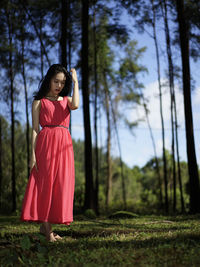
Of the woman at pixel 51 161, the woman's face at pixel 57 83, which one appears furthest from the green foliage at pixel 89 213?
the woman's face at pixel 57 83

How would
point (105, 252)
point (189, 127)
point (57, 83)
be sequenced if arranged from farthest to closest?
point (189, 127)
point (57, 83)
point (105, 252)

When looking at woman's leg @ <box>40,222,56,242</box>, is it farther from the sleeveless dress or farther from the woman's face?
the woman's face

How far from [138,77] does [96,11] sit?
386 cm

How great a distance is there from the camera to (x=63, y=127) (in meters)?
3.21

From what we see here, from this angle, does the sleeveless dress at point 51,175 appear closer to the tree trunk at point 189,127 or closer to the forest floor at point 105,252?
the forest floor at point 105,252

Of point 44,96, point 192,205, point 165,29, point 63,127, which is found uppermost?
point 165,29

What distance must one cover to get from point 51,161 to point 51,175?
14 centimetres

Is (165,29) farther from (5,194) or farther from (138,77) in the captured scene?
(5,194)

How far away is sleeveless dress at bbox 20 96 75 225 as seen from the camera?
9.91 ft

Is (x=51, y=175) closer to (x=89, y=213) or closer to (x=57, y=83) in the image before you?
(x=57, y=83)

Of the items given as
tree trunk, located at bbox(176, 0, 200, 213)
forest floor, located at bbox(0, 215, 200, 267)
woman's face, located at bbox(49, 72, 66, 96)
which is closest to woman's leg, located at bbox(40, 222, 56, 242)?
forest floor, located at bbox(0, 215, 200, 267)

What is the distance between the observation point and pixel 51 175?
3061mm

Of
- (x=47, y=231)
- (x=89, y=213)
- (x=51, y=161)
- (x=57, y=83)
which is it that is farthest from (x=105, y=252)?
(x=89, y=213)

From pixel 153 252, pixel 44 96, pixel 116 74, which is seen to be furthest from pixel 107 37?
pixel 153 252
